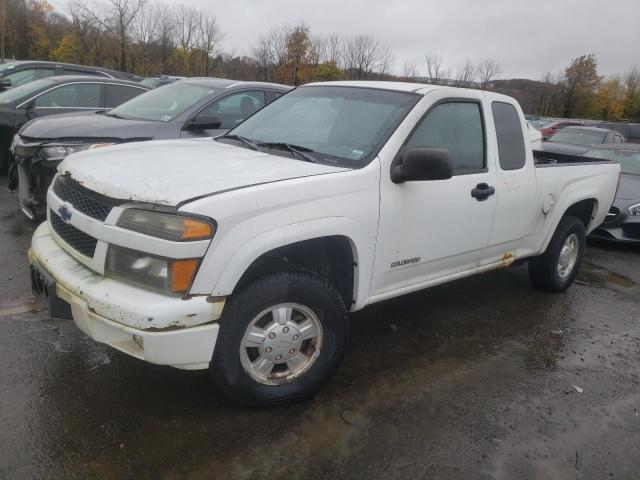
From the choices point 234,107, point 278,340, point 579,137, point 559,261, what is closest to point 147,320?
point 278,340

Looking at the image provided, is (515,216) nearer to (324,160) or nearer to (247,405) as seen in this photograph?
(324,160)

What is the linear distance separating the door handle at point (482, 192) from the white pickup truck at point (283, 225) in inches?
0.4

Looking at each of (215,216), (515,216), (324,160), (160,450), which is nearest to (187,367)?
(160,450)

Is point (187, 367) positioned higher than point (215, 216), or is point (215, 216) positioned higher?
point (215, 216)

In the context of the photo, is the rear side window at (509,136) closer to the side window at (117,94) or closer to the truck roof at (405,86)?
the truck roof at (405,86)

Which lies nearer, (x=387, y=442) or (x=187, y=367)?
(x=187, y=367)

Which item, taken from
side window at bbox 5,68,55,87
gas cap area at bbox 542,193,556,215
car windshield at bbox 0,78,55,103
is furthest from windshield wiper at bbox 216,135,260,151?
side window at bbox 5,68,55,87

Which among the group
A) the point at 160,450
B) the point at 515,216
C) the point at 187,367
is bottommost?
the point at 160,450

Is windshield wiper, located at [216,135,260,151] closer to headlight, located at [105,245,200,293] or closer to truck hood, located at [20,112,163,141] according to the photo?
headlight, located at [105,245,200,293]

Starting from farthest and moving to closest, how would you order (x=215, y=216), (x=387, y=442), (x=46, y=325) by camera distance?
(x=46, y=325) → (x=387, y=442) → (x=215, y=216)

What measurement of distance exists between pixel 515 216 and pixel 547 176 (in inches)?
23.7

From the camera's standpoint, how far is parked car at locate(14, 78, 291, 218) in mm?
5273

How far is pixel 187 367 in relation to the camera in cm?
259

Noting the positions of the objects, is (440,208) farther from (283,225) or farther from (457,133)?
(283,225)
